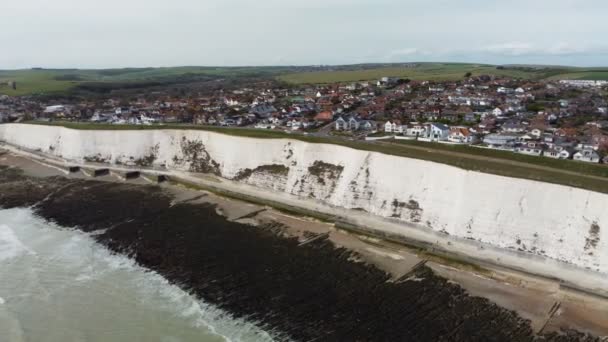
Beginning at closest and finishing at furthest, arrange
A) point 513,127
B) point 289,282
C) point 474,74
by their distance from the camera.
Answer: point 289,282 < point 513,127 < point 474,74

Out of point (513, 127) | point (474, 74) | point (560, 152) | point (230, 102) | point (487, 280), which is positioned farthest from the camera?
point (474, 74)

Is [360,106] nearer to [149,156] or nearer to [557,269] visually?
[149,156]

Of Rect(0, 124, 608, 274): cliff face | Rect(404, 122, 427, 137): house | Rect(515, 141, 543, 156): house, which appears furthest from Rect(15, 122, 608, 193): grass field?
Rect(404, 122, 427, 137): house

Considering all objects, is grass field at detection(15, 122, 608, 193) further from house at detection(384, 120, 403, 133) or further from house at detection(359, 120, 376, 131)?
house at detection(359, 120, 376, 131)

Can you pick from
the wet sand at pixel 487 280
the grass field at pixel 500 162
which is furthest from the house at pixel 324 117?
the wet sand at pixel 487 280

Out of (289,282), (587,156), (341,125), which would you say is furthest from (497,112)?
(289,282)

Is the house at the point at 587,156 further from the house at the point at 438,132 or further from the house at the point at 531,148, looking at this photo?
the house at the point at 438,132

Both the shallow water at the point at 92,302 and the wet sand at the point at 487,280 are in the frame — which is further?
the shallow water at the point at 92,302

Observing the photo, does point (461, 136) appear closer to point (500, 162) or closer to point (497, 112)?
point (500, 162)

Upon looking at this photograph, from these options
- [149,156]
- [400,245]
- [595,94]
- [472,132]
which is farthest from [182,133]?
[595,94]
